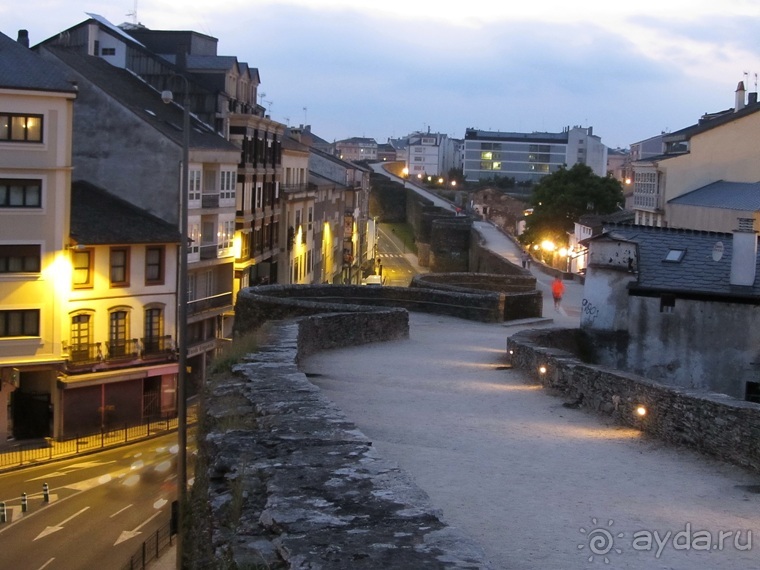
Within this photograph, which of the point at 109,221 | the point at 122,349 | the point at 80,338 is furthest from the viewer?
the point at 109,221

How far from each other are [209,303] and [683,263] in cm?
2494

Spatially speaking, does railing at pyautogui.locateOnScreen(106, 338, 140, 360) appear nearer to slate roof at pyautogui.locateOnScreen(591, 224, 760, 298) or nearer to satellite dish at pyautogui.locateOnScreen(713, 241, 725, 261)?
slate roof at pyautogui.locateOnScreen(591, 224, 760, 298)

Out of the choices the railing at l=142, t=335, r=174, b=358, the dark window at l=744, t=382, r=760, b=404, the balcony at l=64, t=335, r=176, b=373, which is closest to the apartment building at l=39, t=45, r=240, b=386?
the railing at l=142, t=335, r=174, b=358

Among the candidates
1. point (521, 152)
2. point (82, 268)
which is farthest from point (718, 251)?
point (521, 152)

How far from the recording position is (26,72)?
35.2 m

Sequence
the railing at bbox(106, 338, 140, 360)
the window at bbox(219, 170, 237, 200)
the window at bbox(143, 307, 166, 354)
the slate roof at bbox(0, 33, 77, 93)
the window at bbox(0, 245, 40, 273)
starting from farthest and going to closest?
1. the window at bbox(219, 170, 237, 200)
2. the window at bbox(143, 307, 166, 354)
3. the railing at bbox(106, 338, 140, 360)
4. the window at bbox(0, 245, 40, 273)
5. the slate roof at bbox(0, 33, 77, 93)

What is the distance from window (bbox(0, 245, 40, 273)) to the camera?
35125mm

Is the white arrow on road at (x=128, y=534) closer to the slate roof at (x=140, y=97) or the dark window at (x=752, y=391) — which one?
the dark window at (x=752, y=391)

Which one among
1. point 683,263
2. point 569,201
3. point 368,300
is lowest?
point 368,300

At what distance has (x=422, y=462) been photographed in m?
11.5

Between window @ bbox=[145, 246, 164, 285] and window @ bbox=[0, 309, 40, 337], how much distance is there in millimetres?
4891

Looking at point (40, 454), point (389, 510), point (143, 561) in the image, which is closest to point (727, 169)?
point (40, 454)

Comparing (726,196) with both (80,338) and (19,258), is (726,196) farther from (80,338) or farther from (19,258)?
(19,258)
